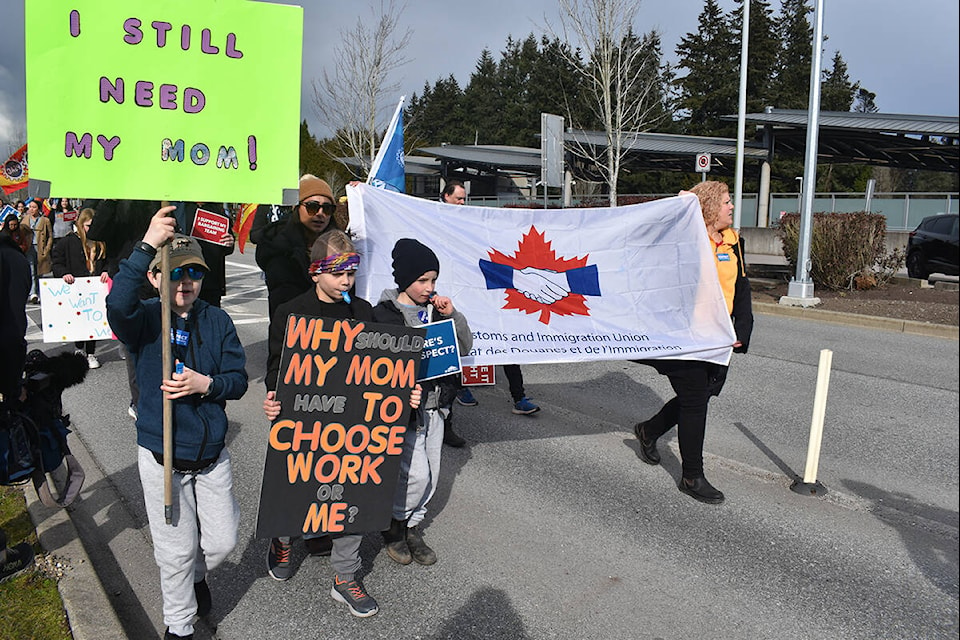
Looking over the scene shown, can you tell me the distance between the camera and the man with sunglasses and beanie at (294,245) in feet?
17.0

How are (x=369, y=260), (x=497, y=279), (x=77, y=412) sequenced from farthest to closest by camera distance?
(x=77, y=412) → (x=497, y=279) → (x=369, y=260)

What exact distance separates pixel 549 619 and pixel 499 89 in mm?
81712

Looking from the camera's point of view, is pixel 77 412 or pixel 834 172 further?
pixel 834 172

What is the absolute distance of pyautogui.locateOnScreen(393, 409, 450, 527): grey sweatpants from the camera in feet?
12.4

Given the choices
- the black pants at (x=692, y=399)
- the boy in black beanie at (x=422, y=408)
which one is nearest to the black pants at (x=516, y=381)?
the black pants at (x=692, y=399)

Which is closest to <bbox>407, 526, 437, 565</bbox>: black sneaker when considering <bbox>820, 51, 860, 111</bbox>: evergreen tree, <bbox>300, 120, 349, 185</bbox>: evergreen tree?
<bbox>820, 51, 860, 111</bbox>: evergreen tree

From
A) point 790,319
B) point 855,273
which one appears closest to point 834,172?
point 855,273

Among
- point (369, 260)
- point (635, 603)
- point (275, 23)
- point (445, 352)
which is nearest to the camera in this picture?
point (275, 23)

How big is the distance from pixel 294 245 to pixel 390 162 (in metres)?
2.28

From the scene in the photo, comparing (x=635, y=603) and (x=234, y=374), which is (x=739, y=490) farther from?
(x=234, y=374)

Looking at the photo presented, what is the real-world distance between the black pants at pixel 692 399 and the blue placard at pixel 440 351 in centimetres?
171

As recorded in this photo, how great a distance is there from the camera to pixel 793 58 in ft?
96.8

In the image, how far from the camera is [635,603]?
359cm

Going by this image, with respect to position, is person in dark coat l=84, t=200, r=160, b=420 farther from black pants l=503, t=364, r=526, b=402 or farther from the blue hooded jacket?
black pants l=503, t=364, r=526, b=402
